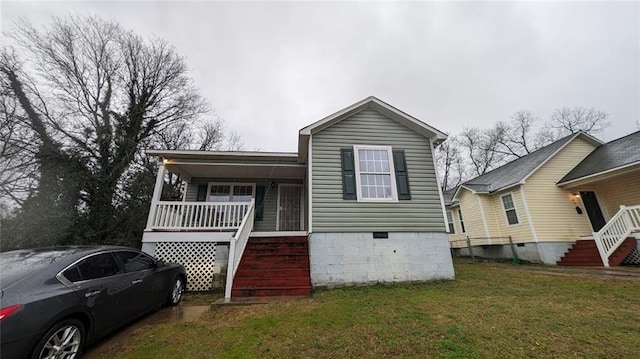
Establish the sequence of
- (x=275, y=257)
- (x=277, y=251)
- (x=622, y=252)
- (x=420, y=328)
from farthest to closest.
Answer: (x=622, y=252) < (x=277, y=251) < (x=275, y=257) < (x=420, y=328)

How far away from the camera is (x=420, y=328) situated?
10.8ft

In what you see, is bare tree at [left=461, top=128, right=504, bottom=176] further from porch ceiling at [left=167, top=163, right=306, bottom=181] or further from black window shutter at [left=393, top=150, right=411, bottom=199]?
porch ceiling at [left=167, top=163, right=306, bottom=181]

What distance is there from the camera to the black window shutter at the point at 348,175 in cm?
648

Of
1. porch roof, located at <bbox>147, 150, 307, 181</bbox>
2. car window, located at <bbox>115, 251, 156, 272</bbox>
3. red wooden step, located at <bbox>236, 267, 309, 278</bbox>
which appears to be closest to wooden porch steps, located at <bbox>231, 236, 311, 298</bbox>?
red wooden step, located at <bbox>236, 267, 309, 278</bbox>

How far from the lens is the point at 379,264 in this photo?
6.07 metres

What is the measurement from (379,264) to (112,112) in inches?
616

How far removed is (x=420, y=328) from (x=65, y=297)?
4437mm

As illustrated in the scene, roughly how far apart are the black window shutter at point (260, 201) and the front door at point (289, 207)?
2.26ft

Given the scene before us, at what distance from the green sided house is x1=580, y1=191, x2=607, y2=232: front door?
367 inches

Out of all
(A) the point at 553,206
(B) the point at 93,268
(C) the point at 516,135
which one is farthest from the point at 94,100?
(C) the point at 516,135

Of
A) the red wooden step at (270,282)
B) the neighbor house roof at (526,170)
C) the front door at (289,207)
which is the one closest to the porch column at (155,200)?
the red wooden step at (270,282)

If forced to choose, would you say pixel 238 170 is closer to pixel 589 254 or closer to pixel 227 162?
pixel 227 162

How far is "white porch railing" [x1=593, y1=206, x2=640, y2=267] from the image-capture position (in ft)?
26.9

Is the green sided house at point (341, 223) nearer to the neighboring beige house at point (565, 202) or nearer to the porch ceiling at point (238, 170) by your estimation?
the porch ceiling at point (238, 170)
